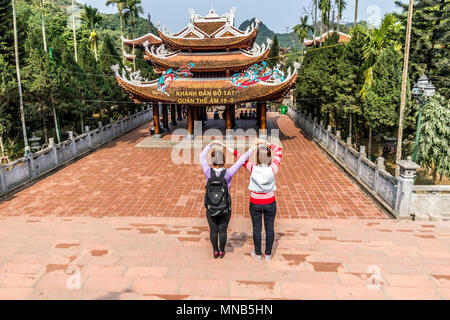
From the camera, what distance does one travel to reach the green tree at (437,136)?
1079 centimetres

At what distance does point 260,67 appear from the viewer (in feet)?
60.1

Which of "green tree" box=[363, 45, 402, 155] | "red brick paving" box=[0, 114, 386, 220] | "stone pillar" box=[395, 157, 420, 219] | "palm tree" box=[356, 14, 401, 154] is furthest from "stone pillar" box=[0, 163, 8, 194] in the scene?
"palm tree" box=[356, 14, 401, 154]

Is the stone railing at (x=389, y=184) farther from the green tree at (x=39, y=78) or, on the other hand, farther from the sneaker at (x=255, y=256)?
the green tree at (x=39, y=78)

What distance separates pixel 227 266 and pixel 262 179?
51.2 inches

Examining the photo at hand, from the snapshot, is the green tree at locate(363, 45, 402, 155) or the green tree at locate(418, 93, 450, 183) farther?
the green tree at locate(363, 45, 402, 155)

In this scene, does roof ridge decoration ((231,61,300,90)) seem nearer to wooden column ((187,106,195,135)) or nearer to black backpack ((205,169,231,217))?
wooden column ((187,106,195,135))

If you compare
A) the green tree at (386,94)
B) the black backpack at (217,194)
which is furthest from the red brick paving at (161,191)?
the black backpack at (217,194)

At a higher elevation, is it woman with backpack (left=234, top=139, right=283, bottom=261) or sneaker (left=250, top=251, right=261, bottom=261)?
woman with backpack (left=234, top=139, right=283, bottom=261)

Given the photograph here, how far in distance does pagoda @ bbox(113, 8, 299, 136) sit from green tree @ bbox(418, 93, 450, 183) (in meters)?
7.78

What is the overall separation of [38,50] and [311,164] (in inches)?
543

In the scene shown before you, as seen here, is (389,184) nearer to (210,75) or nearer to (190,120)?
(190,120)

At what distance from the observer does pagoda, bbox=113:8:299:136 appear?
58.2 feet

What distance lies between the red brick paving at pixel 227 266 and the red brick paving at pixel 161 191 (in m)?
2.45

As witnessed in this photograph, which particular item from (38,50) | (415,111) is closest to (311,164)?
(415,111)
